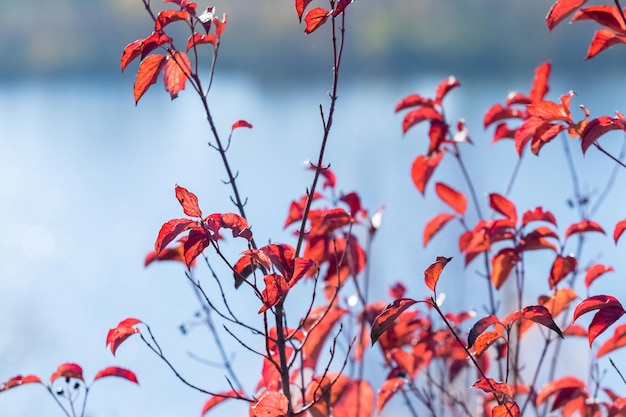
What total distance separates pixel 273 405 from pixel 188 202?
222mm

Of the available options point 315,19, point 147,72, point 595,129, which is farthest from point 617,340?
point 147,72

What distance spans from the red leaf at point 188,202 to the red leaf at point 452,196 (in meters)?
0.55

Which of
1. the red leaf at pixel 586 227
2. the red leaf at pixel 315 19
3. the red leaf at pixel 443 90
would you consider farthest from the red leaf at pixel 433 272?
the red leaf at pixel 443 90

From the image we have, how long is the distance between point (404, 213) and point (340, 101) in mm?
671

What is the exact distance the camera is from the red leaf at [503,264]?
1.04 metres

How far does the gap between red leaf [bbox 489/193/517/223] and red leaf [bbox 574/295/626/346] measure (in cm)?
31

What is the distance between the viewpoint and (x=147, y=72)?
32.4 inches

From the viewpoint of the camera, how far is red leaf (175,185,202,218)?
2.37 ft

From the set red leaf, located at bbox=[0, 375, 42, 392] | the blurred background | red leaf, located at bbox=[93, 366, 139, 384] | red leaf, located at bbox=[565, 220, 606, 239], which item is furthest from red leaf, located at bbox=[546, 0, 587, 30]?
the blurred background

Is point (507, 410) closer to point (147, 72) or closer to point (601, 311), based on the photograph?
point (601, 311)

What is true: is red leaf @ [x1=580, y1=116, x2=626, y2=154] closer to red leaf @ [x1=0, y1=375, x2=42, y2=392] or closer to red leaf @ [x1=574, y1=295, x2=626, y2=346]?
red leaf @ [x1=574, y1=295, x2=626, y2=346]

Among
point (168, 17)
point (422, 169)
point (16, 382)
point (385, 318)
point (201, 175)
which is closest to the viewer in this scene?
point (385, 318)

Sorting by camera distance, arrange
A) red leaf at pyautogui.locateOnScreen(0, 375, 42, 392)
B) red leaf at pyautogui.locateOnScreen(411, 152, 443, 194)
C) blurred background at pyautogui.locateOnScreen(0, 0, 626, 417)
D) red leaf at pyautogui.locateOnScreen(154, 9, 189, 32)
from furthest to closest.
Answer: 1. blurred background at pyautogui.locateOnScreen(0, 0, 626, 417)
2. red leaf at pyautogui.locateOnScreen(411, 152, 443, 194)
3. red leaf at pyautogui.locateOnScreen(0, 375, 42, 392)
4. red leaf at pyautogui.locateOnScreen(154, 9, 189, 32)

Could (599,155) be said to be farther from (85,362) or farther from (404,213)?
(85,362)
